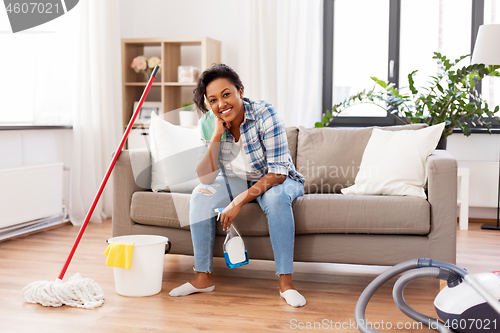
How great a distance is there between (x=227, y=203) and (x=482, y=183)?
2404 mm

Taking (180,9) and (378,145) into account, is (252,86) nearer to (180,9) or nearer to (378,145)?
(180,9)

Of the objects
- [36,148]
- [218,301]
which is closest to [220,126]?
[218,301]

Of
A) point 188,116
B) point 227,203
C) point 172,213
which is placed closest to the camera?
point 227,203

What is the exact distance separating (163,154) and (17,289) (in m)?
0.93

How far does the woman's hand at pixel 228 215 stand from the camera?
2047 millimetres

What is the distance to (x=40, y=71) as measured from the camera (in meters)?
3.47

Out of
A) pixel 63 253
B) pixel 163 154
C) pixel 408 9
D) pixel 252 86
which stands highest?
pixel 408 9

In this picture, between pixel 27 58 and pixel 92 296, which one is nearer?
pixel 92 296

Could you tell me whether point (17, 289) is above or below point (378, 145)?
below

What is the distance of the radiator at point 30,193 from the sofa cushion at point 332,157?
1.82 m

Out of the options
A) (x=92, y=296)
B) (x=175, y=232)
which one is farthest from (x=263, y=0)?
(x=92, y=296)

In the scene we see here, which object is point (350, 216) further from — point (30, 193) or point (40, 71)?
point (40, 71)

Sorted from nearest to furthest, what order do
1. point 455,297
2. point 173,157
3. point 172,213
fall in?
1. point 455,297
2. point 172,213
3. point 173,157

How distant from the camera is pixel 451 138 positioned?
3883 millimetres
